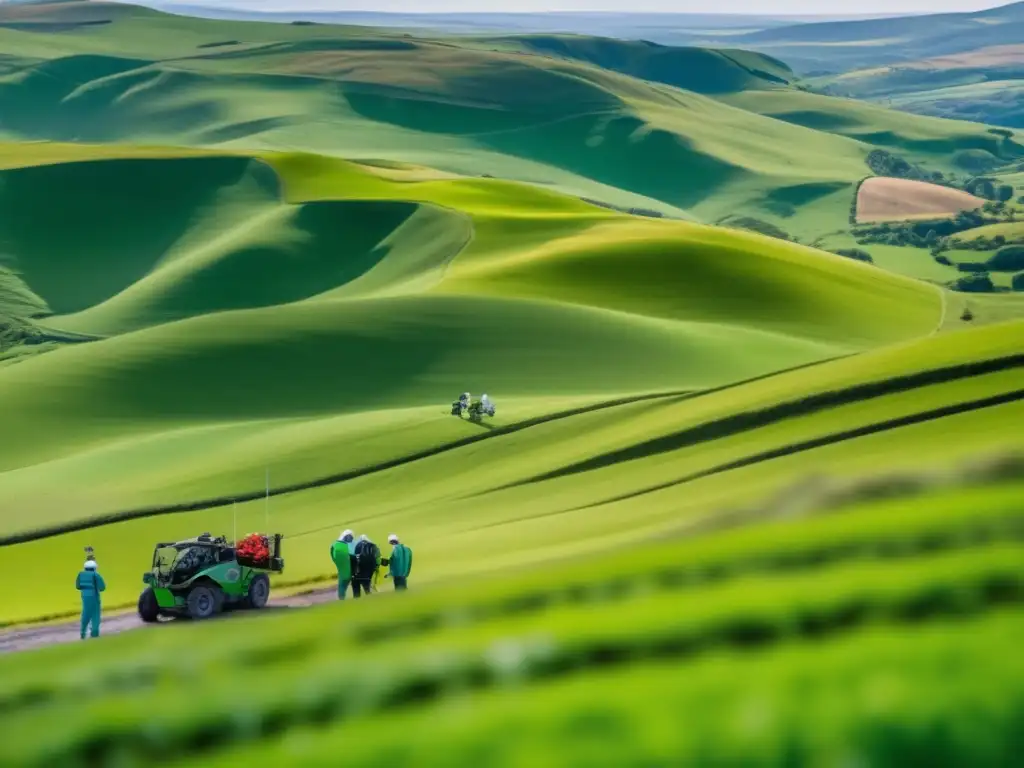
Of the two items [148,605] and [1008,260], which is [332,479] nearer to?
[148,605]

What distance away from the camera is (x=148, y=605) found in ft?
69.6

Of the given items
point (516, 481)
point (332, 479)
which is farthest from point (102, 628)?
point (332, 479)

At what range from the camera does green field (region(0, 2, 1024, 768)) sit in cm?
477

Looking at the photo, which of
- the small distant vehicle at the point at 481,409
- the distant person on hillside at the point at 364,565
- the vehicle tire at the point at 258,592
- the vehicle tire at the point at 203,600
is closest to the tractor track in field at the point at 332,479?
the small distant vehicle at the point at 481,409

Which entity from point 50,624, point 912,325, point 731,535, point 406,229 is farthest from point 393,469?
point 406,229

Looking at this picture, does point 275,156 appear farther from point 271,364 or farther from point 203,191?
point 271,364

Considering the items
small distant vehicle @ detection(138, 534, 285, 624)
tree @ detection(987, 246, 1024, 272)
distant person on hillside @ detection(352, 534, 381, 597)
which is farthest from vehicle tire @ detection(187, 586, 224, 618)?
tree @ detection(987, 246, 1024, 272)

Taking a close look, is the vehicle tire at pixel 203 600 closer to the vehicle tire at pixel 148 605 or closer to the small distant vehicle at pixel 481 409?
the vehicle tire at pixel 148 605

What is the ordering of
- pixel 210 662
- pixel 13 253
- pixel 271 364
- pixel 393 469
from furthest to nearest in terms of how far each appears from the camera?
pixel 13 253, pixel 271 364, pixel 393 469, pixel 210 662

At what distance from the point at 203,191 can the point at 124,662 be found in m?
118

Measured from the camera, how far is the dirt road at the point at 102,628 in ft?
67.1

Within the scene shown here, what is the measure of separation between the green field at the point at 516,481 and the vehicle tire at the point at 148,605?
2874 millimetres

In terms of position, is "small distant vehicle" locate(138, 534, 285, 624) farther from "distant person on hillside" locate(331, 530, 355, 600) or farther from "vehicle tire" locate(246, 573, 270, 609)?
"distant person on hillside" locate(331, 530, 355, 600)

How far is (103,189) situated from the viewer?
394ft
